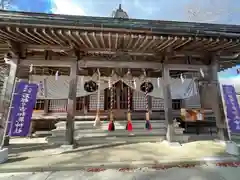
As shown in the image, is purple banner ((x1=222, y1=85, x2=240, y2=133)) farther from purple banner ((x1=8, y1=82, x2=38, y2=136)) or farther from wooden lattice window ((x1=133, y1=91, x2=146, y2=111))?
purple banner ((x1=8, y1=82, x2=38, y2=136))

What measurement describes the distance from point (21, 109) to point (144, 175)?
4.13 m

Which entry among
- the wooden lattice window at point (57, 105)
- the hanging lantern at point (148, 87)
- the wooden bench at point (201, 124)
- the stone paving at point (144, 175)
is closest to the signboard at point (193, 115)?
the wooden bench at point (201, 124)

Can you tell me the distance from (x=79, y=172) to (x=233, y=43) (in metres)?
6.20

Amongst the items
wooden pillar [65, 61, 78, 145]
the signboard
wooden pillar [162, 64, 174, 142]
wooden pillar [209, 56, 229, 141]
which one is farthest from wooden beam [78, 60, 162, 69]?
the signboard

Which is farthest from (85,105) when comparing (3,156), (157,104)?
(157,104)

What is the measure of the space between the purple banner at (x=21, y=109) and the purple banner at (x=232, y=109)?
6728 mm

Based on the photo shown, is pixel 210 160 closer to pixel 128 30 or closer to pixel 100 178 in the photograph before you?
pixel 100 178

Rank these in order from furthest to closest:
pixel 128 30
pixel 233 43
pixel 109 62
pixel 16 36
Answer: pixel 109 62, pixel 233 43, pixel 16 36, pixel 128 30

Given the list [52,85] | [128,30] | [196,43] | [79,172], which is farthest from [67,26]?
[196,43]

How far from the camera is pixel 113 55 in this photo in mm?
5293

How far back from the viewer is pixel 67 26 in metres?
3.71

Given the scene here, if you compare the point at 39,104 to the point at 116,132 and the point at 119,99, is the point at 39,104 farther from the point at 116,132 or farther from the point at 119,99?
the point at 116,132

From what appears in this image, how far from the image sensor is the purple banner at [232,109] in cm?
449

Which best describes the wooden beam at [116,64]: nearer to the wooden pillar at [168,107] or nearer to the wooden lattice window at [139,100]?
the wooden pillar at [168,107]
